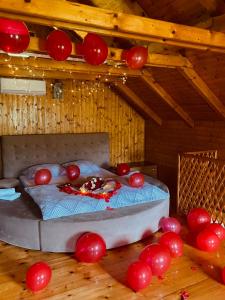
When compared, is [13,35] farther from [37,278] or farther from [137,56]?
[37,278]

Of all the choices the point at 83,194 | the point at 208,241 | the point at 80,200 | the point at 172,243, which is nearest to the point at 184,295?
the point at 172,243

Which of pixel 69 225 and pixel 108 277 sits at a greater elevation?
pixel 69 225

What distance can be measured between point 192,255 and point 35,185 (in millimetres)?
2226

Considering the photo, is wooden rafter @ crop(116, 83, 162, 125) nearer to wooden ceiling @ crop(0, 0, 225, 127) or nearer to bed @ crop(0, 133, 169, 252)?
wooden ceiling @ crop(0, 0, 225, 127)

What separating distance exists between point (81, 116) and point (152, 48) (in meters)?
2.03

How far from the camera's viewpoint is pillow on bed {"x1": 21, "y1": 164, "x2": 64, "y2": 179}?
443cm

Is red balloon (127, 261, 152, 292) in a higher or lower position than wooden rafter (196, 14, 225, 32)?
lower

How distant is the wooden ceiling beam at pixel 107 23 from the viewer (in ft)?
6.46

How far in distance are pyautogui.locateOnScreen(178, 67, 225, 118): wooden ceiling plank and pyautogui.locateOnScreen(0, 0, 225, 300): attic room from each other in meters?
0.02

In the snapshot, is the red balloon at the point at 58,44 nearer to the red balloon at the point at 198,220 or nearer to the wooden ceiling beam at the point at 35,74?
the wooden ceiling beam at the point at 35,74

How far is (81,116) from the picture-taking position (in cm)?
537

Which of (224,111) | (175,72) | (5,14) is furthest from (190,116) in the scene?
(5,14)

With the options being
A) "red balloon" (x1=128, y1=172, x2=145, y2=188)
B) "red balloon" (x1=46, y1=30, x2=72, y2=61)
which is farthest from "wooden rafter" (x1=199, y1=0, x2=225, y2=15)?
"red balloon" (x1=128, y1=172, x2=145, y2=188)

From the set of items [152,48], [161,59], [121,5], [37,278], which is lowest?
[37,278]
